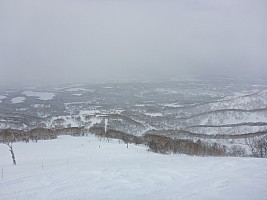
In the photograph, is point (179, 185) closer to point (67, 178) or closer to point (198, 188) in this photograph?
point (198, 188)

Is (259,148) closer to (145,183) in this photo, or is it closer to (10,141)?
(10,141)

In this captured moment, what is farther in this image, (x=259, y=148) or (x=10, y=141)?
(x=259, y=148)

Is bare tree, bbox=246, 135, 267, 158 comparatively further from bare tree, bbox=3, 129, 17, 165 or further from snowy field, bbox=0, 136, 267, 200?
bare tree, bbox=3, 129, 17, 165

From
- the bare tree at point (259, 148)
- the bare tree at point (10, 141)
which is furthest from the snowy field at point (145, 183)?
the bare tree at point (259, 148)

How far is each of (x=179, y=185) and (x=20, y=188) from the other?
554 inches

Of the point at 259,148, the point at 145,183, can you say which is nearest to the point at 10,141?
the point at 145,183

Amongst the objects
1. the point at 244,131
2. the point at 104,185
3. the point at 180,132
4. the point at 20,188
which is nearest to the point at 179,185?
the point at 104,185

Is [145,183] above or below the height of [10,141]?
above

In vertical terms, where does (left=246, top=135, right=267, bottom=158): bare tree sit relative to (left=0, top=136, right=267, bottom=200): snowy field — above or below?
below

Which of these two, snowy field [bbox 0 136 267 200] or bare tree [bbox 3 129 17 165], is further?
bare tree [bbox 3 129 17 165]

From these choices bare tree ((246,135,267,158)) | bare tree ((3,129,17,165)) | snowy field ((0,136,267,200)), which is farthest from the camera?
bare tree ((246,135,267,158))

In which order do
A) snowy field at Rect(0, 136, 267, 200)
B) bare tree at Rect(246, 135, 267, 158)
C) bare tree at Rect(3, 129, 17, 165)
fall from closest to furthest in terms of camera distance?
snowy field at Rect(0, 136, 267, 200) < bare tree at Rect(3, 129, 17, 165) < bare tree at Rect(246, 135, 267, 158)

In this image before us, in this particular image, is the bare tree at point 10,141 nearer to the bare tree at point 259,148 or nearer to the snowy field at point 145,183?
the snowy field at point 145,183

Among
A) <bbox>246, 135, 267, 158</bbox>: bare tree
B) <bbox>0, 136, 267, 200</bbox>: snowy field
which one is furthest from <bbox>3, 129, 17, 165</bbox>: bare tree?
<bbox>246, 135, 267, 158</bbox>: bare tree
